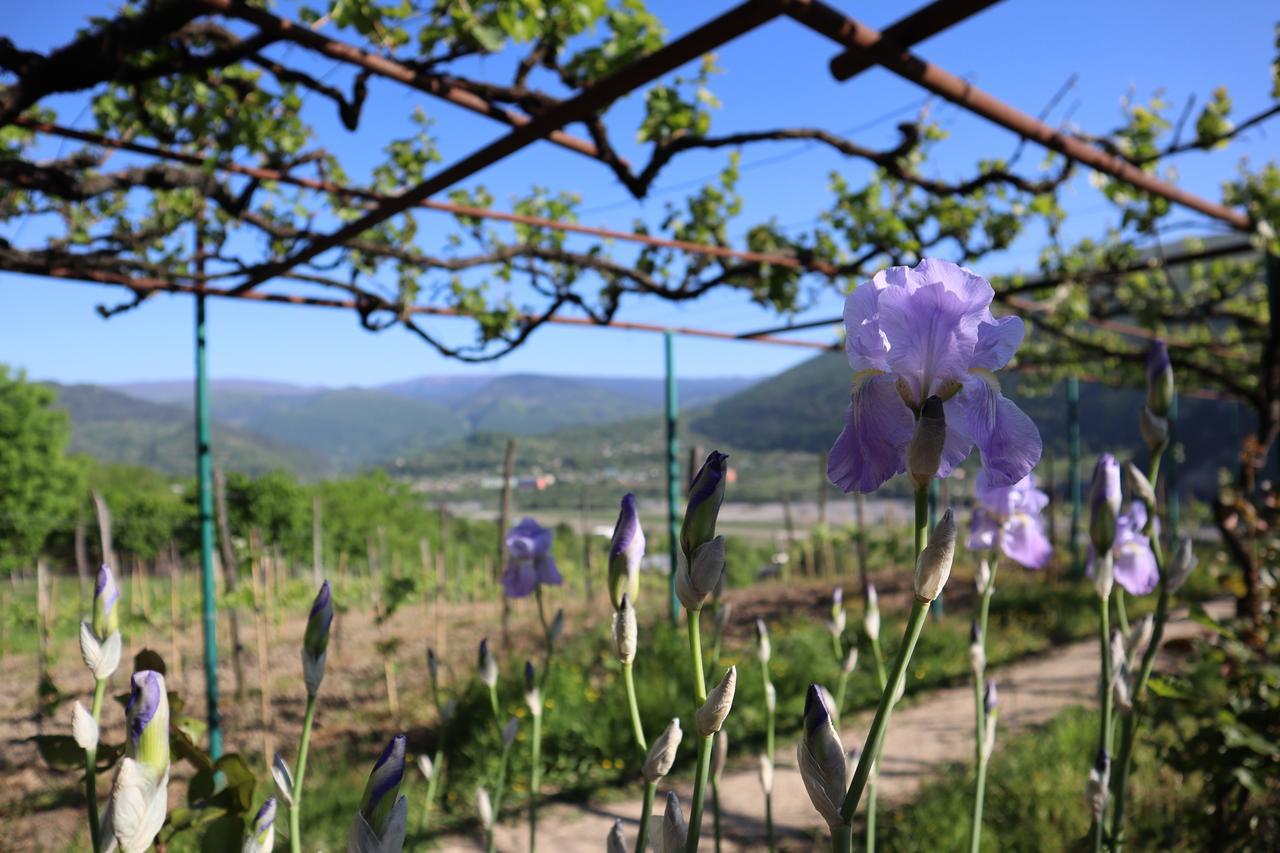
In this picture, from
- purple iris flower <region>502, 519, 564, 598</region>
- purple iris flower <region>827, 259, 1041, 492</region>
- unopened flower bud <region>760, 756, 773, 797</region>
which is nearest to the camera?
purple iris flower <region>827, 259, 1041, 492</region>

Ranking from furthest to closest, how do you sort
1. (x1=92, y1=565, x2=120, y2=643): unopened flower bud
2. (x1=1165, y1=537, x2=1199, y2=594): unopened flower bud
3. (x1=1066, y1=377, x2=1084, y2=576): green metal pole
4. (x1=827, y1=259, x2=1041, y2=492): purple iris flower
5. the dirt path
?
(x1=1066, y1=377, x2=1084, y2=576): green metal pole, the dirt path, (x1=1165, y1=537, x2=1199, y2=594): unopened flower bud, (x1=92, y1=565, x2=120, y2=643): unopened flower bud, (x1=827, y1=259, x2=1041, y2=492): purple iris flower

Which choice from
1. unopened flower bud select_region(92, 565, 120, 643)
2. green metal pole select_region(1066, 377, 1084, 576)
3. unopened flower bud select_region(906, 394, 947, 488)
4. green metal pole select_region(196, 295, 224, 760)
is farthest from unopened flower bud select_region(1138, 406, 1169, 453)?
green metal pole select_region(1066, 377, 1084, 576)

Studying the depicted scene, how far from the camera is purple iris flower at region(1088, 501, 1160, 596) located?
160 cm

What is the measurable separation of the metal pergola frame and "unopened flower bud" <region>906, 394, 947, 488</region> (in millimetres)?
1619

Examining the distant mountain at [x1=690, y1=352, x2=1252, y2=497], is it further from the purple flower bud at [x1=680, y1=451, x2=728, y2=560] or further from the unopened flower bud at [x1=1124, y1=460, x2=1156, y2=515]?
the purple flower bud at [x1=680, y1=451, x2=728, y2=560]

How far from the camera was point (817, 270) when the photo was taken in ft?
17.7

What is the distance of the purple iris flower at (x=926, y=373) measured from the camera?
2.23ft

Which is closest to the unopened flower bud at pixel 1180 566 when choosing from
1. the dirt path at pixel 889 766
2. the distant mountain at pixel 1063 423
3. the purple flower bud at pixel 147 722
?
the purple flower bud at pixel 147 722

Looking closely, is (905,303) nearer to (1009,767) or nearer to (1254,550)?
(1254,550)

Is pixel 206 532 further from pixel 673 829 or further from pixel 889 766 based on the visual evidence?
pixel 673 829

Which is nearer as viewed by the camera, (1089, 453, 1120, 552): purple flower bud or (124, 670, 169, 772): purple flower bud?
(124, 670, 169, 772): purple flower bud

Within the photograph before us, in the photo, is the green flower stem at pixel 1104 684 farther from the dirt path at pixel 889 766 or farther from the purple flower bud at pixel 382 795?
the dirt path at pixel 889 766

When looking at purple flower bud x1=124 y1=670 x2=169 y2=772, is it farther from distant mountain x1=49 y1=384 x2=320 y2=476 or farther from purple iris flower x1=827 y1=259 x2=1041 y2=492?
distant mountain x1=49 y1=384 x2=320 y2=476

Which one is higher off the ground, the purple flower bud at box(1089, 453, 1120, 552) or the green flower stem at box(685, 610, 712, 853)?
the purple flower bud at box(1089, 453, 1120, 552)
